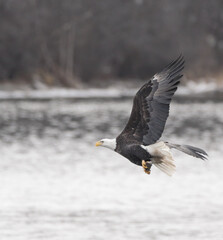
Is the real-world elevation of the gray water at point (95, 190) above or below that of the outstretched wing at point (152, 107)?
below

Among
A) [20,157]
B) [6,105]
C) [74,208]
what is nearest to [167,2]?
[6,105]

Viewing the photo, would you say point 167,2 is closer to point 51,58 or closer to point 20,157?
point 51,58

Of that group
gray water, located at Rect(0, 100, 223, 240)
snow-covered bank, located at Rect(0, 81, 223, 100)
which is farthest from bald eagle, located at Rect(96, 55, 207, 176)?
snow-covered bank, located at Rect(0, 81, 223, 100)

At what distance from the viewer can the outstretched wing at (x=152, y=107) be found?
11.2 m

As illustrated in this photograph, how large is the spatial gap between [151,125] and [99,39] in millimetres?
54510

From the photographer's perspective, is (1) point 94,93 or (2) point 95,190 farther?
(1) point 94,93

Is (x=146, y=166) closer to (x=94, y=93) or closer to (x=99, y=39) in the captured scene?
(x=94, y=93)

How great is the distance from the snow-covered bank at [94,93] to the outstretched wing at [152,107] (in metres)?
37.5

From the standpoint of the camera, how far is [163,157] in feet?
35.8

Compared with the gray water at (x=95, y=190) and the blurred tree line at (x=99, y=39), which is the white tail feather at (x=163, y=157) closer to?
the gray water at (x=95, y=190)

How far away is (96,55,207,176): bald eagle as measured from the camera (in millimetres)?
10945

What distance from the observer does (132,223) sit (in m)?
16.2

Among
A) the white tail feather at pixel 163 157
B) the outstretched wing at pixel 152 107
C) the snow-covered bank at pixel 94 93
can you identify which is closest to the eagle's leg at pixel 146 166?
the white tail feather at pixel 163 157

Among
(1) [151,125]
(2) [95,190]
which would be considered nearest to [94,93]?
(2) [95,190]
